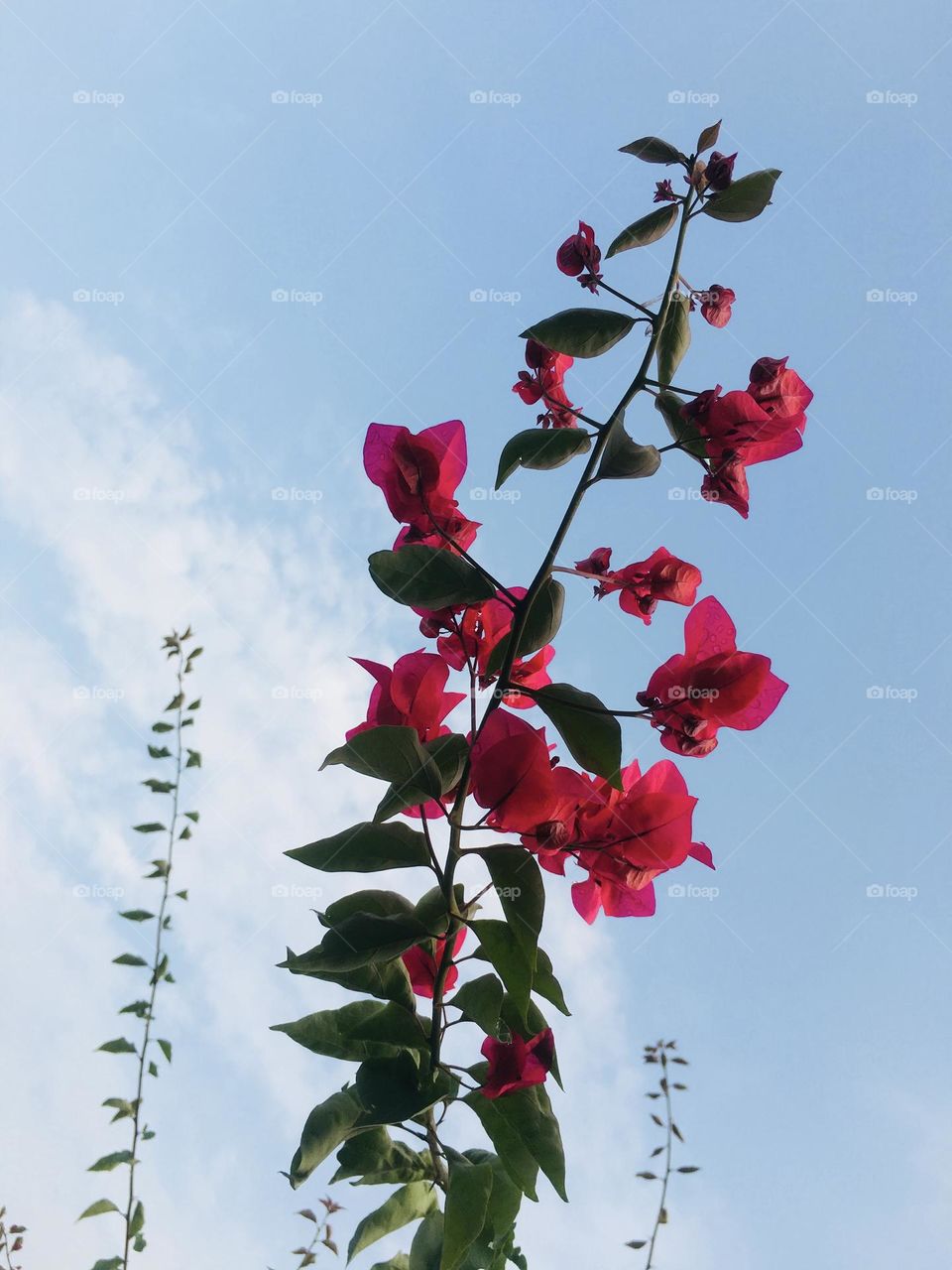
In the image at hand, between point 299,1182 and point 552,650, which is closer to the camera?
point 299,1182

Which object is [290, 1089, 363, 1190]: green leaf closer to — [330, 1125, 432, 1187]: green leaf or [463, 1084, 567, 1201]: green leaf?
[330, 1125, 432, 1187]: green leaf

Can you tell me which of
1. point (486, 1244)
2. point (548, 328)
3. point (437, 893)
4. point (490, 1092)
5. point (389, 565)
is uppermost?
point (548, 328)

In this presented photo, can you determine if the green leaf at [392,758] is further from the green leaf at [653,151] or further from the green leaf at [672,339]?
the green leaf at [653,151]

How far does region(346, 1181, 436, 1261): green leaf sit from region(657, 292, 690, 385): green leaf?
967 mm

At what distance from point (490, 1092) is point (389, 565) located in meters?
0.53

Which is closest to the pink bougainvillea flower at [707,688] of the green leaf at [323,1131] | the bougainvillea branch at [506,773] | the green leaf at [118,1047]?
the bougainvillea branch at [506,773]

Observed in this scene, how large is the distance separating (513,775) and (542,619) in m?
0.18

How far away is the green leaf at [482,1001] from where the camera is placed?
99 centimetres

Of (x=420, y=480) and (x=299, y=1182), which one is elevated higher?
(x=420, y=480)

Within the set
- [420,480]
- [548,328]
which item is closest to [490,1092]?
[420,480]

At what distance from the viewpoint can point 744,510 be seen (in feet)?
3.47

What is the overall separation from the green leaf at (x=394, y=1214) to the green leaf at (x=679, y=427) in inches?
34.7

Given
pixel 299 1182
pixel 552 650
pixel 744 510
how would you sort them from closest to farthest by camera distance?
pixel 299 1182
pixel 744 510
pixel 552 650

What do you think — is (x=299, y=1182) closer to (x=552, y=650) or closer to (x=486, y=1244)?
(x=486, y=1244)
